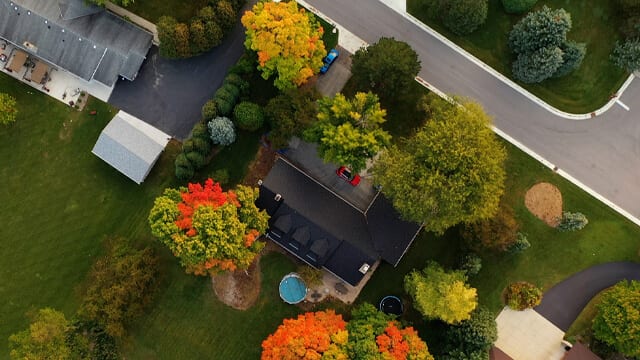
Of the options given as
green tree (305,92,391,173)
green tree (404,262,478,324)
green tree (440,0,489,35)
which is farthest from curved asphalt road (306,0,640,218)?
Result: green tree (404,262,478,324)

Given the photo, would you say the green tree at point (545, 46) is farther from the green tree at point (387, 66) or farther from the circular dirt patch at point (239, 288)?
the circular dirt patch at point (239, 288)

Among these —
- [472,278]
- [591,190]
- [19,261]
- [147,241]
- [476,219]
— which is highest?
[591,190]

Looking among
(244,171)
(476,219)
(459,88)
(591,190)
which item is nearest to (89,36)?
(244,171)

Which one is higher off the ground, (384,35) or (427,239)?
(384,35)

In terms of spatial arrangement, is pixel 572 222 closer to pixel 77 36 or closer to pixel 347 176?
pixel 347 176

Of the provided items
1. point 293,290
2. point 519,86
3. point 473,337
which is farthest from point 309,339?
point 519,86

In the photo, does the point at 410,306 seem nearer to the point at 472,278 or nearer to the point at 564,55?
the point at 472,278

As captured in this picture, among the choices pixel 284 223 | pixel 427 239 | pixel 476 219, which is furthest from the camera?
pixel 427 239
